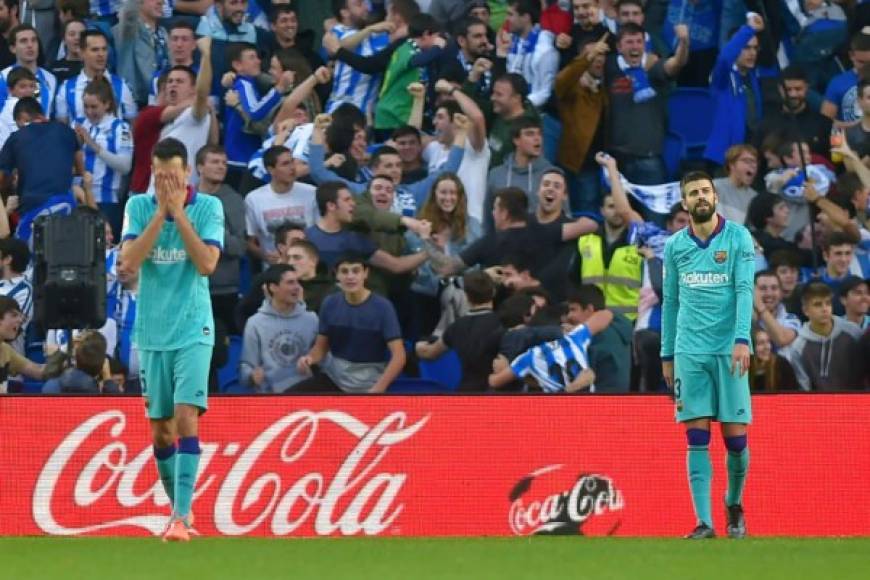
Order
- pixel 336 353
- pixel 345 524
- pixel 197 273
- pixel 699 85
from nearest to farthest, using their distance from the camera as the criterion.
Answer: pixel 197 273 < pixel 345 524 < pixel 336 353 < pixel 699 85

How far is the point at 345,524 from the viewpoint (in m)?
14.8

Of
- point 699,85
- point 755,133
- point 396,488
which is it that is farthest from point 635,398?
point 699,85

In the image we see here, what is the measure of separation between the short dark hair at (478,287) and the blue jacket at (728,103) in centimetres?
416

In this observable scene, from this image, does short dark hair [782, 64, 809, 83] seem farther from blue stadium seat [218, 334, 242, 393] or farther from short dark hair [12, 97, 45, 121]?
short dark hair [12, 97, 45, 121]

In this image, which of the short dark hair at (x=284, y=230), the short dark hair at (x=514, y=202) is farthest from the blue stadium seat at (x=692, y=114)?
the short dark hair at (x=284, y=230)

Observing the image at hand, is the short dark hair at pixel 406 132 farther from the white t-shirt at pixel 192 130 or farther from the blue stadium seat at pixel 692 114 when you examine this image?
the blue stadium seat at pixel 692 114

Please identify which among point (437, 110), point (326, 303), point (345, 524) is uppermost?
point (437, 110)

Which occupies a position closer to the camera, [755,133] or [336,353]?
[336,353]

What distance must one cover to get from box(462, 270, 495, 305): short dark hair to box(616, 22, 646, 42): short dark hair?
3990mm

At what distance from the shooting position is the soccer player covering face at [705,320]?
12172 mm

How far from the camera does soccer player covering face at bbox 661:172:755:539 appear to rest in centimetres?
1217

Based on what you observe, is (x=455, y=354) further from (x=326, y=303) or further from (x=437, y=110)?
(x=437, y=110)

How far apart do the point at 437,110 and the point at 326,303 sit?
10.6 feet

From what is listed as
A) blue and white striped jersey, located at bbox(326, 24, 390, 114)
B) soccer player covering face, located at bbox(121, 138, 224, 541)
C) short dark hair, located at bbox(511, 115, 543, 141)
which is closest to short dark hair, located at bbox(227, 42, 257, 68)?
blue and white striped jersey, located at bbox(326, 24, 390, 114)
